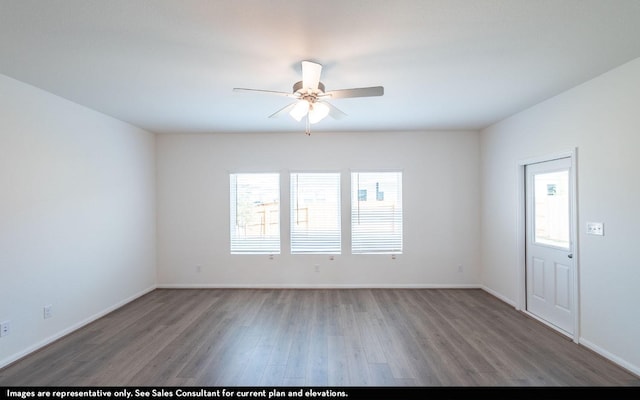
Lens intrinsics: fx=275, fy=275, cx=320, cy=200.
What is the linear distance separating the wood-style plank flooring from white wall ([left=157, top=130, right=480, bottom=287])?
681 mm

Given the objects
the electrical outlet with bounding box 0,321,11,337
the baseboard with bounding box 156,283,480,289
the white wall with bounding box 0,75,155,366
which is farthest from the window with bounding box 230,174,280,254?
the electrical outlet with bounding box 0,321,11,337

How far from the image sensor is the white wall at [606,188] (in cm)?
240

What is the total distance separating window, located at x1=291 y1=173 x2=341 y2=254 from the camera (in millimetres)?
4812

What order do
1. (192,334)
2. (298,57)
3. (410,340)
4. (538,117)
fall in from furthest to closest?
(538,117) → (192,334) → (410,340) → (298,57)

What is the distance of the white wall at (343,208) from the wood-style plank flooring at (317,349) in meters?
0.68

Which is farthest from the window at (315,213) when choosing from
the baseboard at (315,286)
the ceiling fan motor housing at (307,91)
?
the ceiling fan motor housing at (307,91)

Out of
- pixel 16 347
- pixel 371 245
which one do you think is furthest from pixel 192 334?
pixel 371 245

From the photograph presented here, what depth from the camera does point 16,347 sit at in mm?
2641

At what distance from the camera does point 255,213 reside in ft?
15.9

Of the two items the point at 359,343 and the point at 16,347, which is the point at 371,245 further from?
the point at 16,347

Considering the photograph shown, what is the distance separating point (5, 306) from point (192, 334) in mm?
1678

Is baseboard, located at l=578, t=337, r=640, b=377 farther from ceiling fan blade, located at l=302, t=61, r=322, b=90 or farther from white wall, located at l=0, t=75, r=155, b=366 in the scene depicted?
white wall, located at l=0, t=75, r=155, b=366

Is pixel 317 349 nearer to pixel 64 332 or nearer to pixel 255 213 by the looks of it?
pixel 255 213

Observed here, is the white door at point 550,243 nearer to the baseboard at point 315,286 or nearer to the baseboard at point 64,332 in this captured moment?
the baseboard at point 315,286
